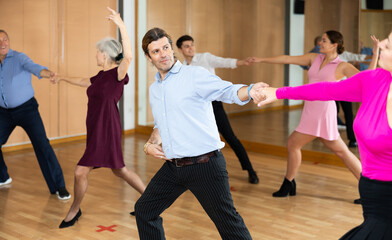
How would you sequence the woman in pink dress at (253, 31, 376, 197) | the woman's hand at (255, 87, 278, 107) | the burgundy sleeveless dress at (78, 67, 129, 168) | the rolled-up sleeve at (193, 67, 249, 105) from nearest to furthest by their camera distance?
the woman's hand at (255, 87, 278, 107) → the rolled-up sleeve at (193, 67, 249, 105) → the burgundy sleeveless dress at (78, 67, 129, 168) → the woman in pink dress at (253, 31, 376, 197)

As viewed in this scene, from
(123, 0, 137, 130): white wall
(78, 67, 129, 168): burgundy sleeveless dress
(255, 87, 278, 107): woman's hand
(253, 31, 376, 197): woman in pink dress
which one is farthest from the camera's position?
(123, 0, 137, 130): white wall

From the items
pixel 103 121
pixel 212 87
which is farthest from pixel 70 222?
pixel 212 87

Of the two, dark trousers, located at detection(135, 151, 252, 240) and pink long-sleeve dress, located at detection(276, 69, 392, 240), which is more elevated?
pink long-sleeve dress, located at detection(276, 69, 392, 240)

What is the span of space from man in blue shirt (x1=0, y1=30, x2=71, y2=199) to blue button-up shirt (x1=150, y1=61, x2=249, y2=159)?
248 cm

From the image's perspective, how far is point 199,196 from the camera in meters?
3.01

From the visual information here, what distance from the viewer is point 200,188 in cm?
298

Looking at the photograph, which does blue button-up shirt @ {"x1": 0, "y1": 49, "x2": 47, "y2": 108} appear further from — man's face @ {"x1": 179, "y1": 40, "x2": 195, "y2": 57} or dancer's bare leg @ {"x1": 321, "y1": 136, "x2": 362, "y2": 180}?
dancer's bare leg @ {"x1": 321, "y1": 136, "x2": 362, "y2": 180}

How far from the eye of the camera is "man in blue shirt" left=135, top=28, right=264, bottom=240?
2932 mm

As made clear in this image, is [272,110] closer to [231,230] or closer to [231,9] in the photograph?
[231,9]

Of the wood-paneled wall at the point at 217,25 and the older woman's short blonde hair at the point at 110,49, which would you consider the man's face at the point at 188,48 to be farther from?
the wood-paneled wall at the point at 217,25

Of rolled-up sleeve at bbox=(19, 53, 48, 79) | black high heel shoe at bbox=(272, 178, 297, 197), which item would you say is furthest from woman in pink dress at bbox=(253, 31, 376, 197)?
rolled-up sleeve at bbox=(19, 53, 48, 79)

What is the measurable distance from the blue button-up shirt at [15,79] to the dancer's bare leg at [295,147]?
8.11 feet

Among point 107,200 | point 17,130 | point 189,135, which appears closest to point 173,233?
point 107,200

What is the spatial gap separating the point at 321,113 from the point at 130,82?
448 cm
